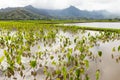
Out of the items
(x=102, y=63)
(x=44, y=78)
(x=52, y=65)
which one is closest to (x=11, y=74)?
(x=44, y=78)

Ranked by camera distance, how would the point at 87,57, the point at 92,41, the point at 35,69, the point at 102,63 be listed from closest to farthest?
the point at 35,69
the point at 102,63
the point at 87,57
the point at 92,41

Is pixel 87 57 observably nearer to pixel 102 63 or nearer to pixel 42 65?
pixel 102 63

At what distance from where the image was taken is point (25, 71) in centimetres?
877

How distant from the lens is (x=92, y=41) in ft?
60.8

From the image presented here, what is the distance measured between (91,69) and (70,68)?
890mm

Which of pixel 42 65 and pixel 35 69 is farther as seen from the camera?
pixel 42 65

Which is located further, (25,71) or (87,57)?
(87,57)

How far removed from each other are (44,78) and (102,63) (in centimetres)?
376

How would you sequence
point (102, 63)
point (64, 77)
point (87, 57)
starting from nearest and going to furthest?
point (64, 77)
point (102, 63)
point (87, 57)

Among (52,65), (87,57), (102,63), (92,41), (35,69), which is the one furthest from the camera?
(92,41)

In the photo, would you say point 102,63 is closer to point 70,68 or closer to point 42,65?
point 70,68

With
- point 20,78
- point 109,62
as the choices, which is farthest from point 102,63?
point 20,78

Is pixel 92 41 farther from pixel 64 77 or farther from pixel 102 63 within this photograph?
pixel 64 77

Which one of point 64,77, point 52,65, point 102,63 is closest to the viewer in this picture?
point 64,77
